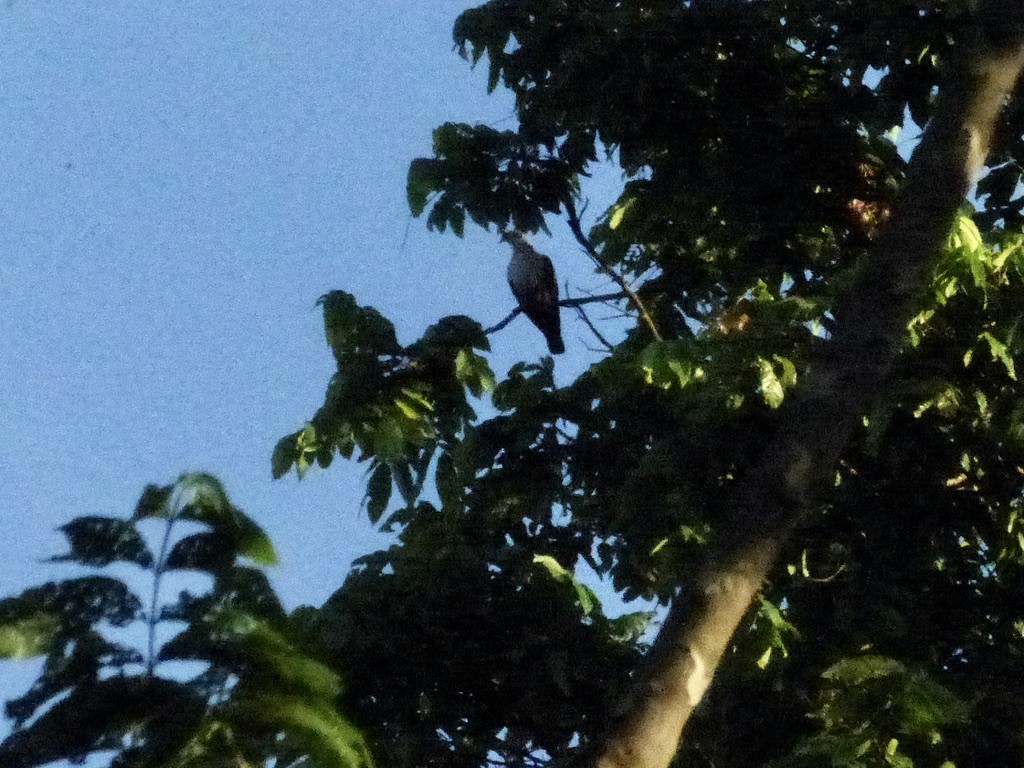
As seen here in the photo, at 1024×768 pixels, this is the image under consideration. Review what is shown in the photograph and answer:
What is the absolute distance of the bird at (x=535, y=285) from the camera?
8.58 meters

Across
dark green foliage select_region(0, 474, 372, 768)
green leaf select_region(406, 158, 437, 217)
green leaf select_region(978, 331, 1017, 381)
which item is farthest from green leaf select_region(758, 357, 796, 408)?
dark green foliage select_region(0, 474, 372, 768)

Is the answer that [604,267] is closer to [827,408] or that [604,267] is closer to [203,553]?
[827,408]

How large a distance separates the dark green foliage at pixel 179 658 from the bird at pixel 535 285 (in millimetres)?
7057

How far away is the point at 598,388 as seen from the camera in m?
5.18

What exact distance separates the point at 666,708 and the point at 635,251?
4254 mm

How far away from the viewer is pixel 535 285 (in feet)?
28.5

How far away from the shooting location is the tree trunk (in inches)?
94.4

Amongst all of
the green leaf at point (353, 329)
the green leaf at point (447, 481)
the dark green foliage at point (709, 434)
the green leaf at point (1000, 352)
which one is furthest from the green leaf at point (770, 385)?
the green leaf at point (353, 329)

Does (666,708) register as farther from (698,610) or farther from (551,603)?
(551,603)

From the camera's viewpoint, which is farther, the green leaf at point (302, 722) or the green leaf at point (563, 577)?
the green leaf at point (563, 577)

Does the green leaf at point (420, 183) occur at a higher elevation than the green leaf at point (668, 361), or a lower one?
higher

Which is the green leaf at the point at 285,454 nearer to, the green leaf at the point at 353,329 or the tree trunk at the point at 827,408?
the green leaf at the point at 353,329

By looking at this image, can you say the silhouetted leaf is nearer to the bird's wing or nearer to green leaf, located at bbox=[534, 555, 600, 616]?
green leaf, located at bbox=[534, 555, 600, 616]

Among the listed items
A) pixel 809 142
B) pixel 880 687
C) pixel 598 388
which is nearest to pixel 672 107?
pixel 809 142
